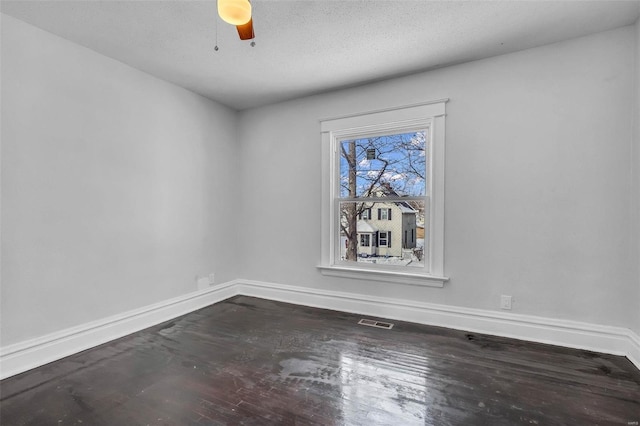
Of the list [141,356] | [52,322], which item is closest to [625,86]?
[141,356]

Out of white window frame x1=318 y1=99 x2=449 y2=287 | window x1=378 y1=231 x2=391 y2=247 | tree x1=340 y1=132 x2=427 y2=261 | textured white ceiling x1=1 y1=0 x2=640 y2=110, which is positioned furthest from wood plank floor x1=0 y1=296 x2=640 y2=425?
textured white ceiling x1=1 y1=0 x2=640 y2=110

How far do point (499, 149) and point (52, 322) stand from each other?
4.07 meters

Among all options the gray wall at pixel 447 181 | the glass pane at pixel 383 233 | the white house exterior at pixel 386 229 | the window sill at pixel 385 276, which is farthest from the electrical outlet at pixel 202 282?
the white house exterior at pixel 386 229

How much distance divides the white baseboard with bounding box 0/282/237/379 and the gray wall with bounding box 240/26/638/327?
6.89ft

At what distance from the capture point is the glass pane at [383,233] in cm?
333

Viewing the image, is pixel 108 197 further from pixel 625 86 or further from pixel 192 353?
pixel 625 86

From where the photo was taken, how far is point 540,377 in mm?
2143

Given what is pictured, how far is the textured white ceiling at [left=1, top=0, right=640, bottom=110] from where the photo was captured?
2.16 meters

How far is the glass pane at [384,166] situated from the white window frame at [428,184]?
0.24 feet

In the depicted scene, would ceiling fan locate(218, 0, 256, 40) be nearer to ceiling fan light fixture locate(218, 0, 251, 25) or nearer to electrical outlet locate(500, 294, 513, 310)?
ceiling fan light fixture locate(218, 0, 251, 25)

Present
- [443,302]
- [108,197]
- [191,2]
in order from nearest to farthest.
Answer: [191,2], [108,197], [443,302]

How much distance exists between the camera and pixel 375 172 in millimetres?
3520

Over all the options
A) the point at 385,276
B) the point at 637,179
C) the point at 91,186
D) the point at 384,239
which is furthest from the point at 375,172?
the point at 91,186

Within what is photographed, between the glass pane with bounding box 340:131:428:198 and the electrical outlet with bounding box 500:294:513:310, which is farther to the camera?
the glass pane with bounding box 340:131:428:198
